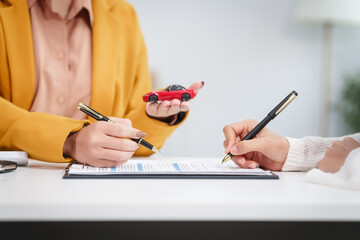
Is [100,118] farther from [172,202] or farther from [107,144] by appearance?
[172,202]

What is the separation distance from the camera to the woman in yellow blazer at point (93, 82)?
2.75ft

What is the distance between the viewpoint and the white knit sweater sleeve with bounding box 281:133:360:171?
32.4 inches

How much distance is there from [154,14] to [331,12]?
142 cm

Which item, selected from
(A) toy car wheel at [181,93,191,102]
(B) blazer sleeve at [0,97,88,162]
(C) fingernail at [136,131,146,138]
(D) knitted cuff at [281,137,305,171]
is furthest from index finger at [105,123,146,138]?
(D) knitted cuff at [281,137,305,171]

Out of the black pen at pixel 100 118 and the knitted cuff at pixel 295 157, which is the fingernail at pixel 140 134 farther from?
the knitted cuff at pixel 295 157

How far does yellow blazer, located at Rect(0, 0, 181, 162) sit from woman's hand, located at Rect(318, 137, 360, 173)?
0.50 m

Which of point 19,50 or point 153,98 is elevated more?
point 19,50

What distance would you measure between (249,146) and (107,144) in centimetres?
28

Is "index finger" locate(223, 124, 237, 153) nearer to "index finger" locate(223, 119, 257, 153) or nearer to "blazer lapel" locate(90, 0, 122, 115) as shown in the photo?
"index finger" locate(223, 119, 257, 153)

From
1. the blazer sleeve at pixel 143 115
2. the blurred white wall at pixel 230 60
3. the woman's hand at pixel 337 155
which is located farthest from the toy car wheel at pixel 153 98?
the blurred white wall at pixel 230 60

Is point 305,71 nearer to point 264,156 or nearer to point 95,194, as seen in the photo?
point 264,156

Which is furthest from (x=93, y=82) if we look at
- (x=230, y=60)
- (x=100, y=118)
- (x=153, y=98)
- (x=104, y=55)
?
(x=230, y=60)

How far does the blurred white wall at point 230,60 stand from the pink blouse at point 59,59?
183 centimetres

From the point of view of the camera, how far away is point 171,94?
0.98 metres
